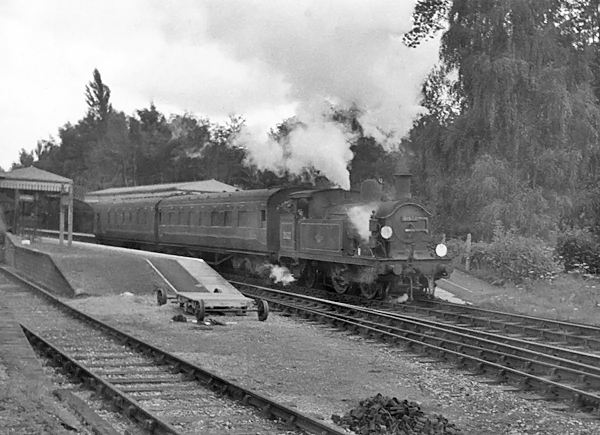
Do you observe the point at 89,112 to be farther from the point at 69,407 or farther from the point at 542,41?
the point at 69,407

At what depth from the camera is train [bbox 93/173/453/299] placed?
16047 mm

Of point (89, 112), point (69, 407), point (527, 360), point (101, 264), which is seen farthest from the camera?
point (89, 112)

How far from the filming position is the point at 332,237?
55.6 ft

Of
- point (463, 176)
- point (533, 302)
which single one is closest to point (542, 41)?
point (463, 176)

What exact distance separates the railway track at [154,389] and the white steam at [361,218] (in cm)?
653

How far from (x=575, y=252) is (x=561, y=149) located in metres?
5.15

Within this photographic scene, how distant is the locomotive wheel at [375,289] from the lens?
16.9 metres

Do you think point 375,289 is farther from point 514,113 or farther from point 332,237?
point 514,113

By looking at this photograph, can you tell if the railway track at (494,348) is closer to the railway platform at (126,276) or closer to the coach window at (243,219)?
the railway platform at (126,276)

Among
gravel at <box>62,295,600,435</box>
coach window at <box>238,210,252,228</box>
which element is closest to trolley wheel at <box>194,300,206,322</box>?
gravel at <box>62,295,600,435</box>

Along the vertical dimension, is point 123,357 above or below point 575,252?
below

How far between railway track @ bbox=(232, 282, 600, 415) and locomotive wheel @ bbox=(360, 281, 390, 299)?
3.77ft

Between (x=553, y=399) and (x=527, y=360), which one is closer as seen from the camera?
(x=553, y=399)

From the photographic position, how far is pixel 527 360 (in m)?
9.80
